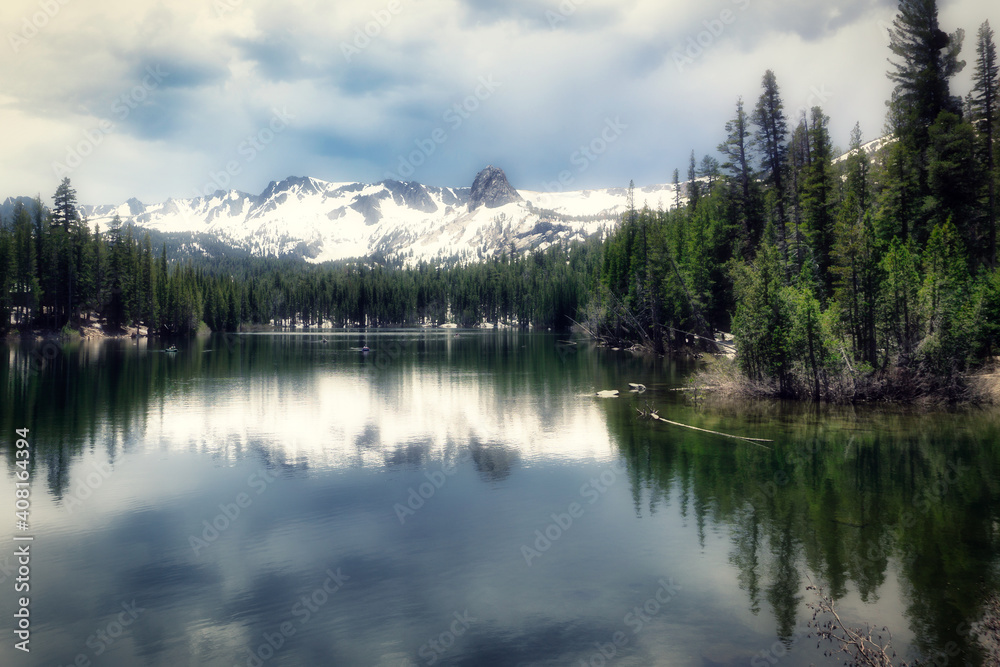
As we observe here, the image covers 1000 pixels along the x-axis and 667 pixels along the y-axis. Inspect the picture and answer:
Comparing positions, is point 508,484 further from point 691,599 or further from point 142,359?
point 142,359

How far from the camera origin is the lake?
12500 mm

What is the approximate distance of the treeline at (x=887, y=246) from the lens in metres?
40.4

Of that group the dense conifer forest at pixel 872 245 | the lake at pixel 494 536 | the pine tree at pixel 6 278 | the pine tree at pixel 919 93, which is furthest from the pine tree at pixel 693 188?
the pine tree at pixel 6 278

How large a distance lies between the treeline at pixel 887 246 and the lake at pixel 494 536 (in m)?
5.64

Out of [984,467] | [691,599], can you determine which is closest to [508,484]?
[691,599]

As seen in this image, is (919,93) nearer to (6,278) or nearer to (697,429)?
(697,429)

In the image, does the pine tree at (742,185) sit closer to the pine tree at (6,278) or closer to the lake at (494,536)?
the lake at (494,536)

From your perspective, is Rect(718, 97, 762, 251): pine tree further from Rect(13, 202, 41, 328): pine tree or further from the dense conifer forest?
Rect(13, 202, 41, 328): pine tree

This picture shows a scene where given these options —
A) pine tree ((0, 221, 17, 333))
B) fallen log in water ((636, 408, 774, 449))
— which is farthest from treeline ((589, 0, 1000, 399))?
pine tree ((0, 221, 17, 333))

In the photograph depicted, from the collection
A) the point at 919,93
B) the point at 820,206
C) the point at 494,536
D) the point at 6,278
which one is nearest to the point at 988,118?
the point at 919,93

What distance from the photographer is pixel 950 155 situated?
46.3 m

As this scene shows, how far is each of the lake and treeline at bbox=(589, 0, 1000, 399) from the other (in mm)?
5640

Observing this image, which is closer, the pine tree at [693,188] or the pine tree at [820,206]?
the pine tree at [820,206]

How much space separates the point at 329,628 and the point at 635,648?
262 inches
